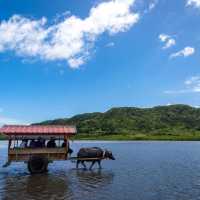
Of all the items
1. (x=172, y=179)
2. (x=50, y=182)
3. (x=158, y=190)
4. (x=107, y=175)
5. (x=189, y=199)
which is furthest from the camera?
(x=107, y=175)

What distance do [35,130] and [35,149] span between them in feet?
5.86

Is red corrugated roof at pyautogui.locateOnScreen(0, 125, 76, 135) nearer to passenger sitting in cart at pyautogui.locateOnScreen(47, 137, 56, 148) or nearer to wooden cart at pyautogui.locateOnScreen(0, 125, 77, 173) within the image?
wooden cart at pyautogui.locateOnScreen(0, 125, 77, 173)

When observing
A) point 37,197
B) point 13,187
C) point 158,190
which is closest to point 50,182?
point 13,187

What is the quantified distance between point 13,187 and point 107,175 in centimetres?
889

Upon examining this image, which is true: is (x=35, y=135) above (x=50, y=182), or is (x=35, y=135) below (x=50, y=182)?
above

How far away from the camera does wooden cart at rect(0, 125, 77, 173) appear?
1150 inches

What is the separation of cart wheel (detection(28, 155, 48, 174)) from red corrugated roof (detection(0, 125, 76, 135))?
2177 mm

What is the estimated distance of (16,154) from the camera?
2931 cm

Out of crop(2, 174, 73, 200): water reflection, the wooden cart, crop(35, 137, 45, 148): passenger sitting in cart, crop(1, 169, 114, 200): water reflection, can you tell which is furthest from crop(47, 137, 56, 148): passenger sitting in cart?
crop(2, 174, 73, 200): water reflection

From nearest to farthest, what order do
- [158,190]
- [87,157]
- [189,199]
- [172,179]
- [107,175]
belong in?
[189,199] → [158,190] → [172,179] → [107,175] → [87,157]

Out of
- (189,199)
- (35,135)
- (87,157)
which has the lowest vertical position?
(189,199)

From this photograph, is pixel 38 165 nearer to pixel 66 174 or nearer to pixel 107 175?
pixel 66 174

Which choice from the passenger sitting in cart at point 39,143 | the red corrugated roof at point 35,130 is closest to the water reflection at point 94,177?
the red corrugated roof at point 35,130

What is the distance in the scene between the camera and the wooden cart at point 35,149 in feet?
95.8
